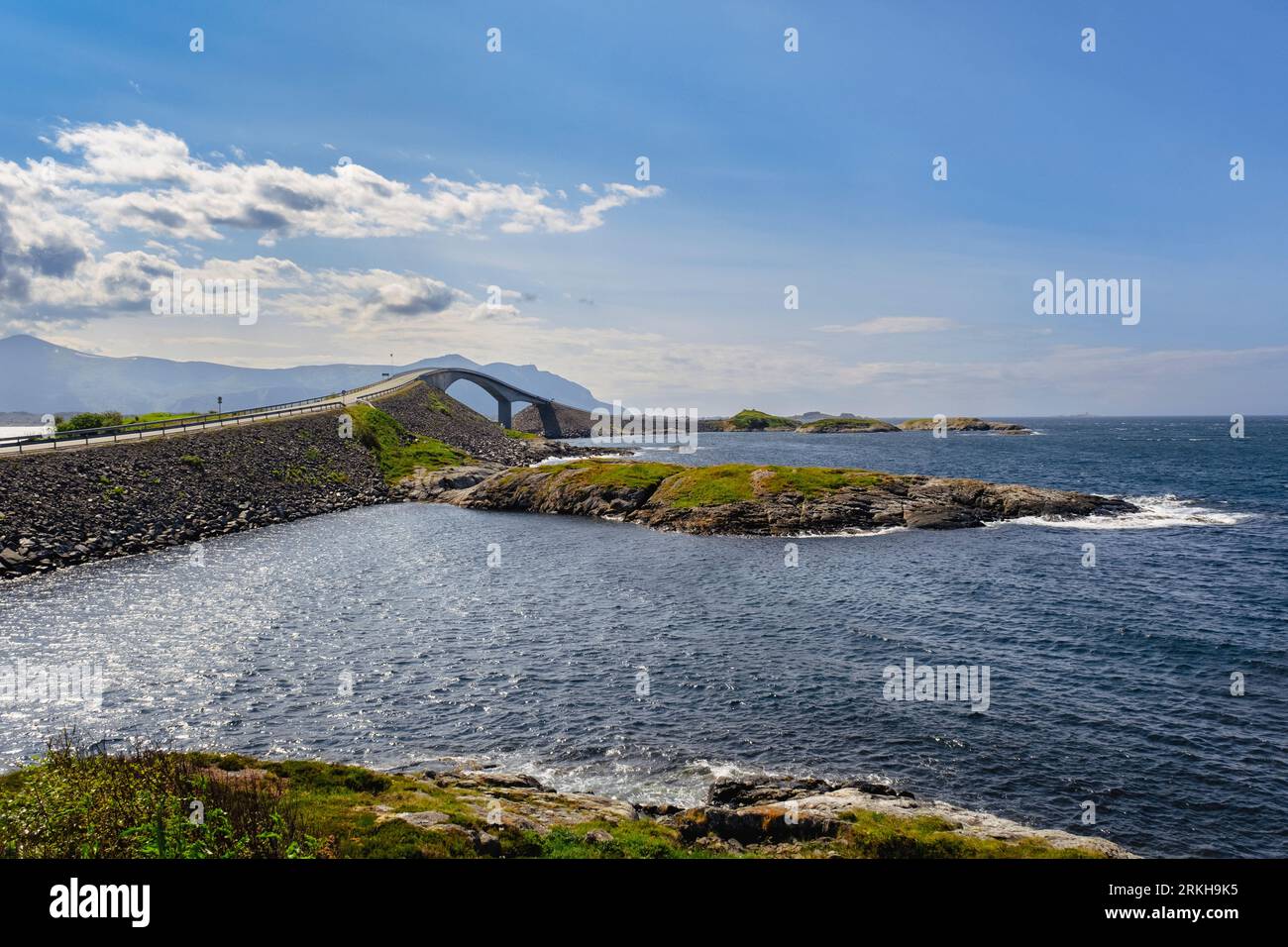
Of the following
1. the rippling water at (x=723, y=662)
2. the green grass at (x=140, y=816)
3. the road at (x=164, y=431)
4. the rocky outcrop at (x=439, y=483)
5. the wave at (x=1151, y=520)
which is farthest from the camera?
the rocky outcrop at (x=439, y=483)

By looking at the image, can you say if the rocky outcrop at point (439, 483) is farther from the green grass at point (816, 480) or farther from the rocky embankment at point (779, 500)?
the green grass at point (816, 480)

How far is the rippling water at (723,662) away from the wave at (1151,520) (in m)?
7.29

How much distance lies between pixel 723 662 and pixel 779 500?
157ft

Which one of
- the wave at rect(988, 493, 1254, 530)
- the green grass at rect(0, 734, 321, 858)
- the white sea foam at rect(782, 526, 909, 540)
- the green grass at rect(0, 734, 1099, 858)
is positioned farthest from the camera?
the wave at rect(988, 493, 1254, 530)

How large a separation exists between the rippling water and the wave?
23.9 ft

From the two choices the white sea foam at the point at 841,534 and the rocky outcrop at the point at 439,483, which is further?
the rocky outcrop at the point at 439,483

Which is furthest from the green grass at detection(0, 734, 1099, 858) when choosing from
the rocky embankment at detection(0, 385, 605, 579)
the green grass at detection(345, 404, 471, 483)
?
the green grass at detection(345, 404, 471, 483)

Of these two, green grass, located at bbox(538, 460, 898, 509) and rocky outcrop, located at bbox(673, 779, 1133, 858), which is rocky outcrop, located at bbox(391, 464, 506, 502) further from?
rocky outcrop, located at bbox(673, 779, 1133, 858)

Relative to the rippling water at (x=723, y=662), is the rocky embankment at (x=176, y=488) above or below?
above

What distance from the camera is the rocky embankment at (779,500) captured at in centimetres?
7700

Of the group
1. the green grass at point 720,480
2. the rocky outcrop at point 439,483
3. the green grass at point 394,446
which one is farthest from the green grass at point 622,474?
the green grass at point 394,446

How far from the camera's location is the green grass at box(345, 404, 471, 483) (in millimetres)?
115688

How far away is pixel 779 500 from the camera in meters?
81.3

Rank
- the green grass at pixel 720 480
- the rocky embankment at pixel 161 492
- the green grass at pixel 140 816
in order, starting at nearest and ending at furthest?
the green grass at pixel 140 816 < the rocky embankment at pixel 161 492 < the green grass at pixel 720 480
